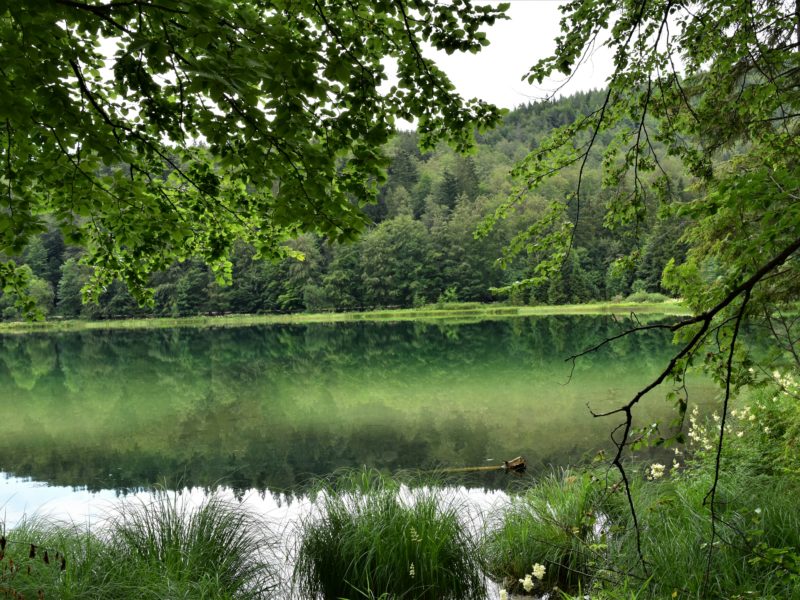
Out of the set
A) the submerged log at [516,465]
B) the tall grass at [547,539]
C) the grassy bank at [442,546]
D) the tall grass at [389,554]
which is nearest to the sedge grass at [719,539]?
the grassy bank at [442,546]

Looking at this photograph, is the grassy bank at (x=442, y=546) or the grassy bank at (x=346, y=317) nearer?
the grassy bank at (x=442, y=546)

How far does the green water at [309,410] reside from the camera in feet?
35.7

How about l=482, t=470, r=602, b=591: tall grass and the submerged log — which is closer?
l=482, t=470, r=602, b=591: tall grass

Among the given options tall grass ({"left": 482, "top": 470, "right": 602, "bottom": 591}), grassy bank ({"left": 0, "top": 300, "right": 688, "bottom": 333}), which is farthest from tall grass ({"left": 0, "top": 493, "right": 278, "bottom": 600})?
grassy bank ({"left": 0, "top": 300, "right": 688, "bottom": 333})

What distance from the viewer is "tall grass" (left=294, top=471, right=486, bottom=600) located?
486 centimetres

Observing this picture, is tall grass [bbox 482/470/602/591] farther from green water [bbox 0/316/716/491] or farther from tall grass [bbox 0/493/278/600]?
green water [bbox 0/316/716/491]

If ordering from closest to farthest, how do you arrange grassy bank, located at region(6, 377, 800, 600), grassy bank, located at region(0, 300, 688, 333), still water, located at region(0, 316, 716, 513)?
grassy bank, located at region(6, 377, 800, 600), still water, located at region(0, 316, 716, 513), grassy bank, located at region(0, 300, 688, 333)

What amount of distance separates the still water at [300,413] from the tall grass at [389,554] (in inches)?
86.5

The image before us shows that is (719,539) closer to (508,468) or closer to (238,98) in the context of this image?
(238,98)

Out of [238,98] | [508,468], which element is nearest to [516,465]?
[508,468]

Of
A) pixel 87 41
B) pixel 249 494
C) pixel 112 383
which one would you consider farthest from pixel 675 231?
pixel 87 41

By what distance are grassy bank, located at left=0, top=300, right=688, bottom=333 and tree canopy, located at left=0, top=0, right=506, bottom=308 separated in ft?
169

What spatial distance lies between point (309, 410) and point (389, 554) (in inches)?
459

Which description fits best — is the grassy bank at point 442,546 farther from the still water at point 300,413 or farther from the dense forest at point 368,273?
the dense forest at point 368,273
